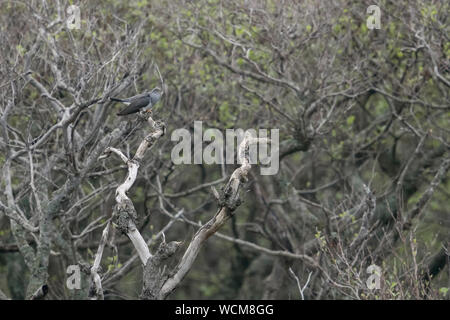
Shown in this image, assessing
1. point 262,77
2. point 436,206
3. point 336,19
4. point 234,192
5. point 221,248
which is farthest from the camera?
point 221,248

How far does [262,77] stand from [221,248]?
11.3m

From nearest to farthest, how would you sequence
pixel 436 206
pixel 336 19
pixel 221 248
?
→ pixel 336 19, pixel 436 206, pixel 221 248

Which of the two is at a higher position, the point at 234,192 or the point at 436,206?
the point at 234,192

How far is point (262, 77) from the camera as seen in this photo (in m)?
17.1

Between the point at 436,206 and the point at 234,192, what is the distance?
1500 cm

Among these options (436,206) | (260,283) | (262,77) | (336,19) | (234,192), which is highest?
(336,19)

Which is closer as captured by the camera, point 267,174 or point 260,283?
point 267,174

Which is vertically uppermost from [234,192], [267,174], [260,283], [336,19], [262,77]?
[336,19]
